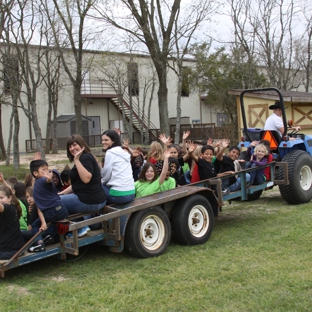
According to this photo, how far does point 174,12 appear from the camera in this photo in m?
18.4

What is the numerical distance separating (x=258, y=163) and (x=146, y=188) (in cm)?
237

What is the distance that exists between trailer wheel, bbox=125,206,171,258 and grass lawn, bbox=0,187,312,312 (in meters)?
0.12

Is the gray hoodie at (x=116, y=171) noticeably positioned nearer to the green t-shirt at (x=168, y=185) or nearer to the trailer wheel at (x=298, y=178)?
the green t-shirt at (x=168, y=185)

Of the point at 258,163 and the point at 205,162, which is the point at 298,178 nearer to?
the point at 258,163

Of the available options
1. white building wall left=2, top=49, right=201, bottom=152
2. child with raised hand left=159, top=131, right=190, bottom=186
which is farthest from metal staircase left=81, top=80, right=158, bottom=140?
child with raised hand left=159, top=131, right=190, bottom=186

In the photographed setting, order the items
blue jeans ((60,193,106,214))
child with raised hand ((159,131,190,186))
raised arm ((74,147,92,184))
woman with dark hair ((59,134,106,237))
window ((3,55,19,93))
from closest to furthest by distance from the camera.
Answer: raised arm ((74,147,92,184))
woman with dark hair ((59,134,106,237))
blue jeans ((60,193,106,214))
child with raised hand ((159,131,190,186))
window ((3,55,19,93))

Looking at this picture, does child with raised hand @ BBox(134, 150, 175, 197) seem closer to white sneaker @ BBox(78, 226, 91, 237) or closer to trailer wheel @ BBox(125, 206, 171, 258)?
trailer wheel @ BBox(125, 206, 171, 258)

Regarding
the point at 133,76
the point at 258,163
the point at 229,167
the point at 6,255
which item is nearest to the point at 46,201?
the point at 6,255

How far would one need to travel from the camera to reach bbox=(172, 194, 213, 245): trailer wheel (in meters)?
5.87

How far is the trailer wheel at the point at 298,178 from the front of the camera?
7973 millimetres

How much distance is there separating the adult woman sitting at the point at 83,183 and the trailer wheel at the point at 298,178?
3.87 m

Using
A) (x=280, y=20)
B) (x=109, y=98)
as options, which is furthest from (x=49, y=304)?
(x=109, y=98)

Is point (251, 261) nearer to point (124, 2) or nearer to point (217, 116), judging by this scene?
point (124, 2)

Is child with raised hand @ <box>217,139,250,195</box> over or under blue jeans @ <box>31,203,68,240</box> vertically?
over
